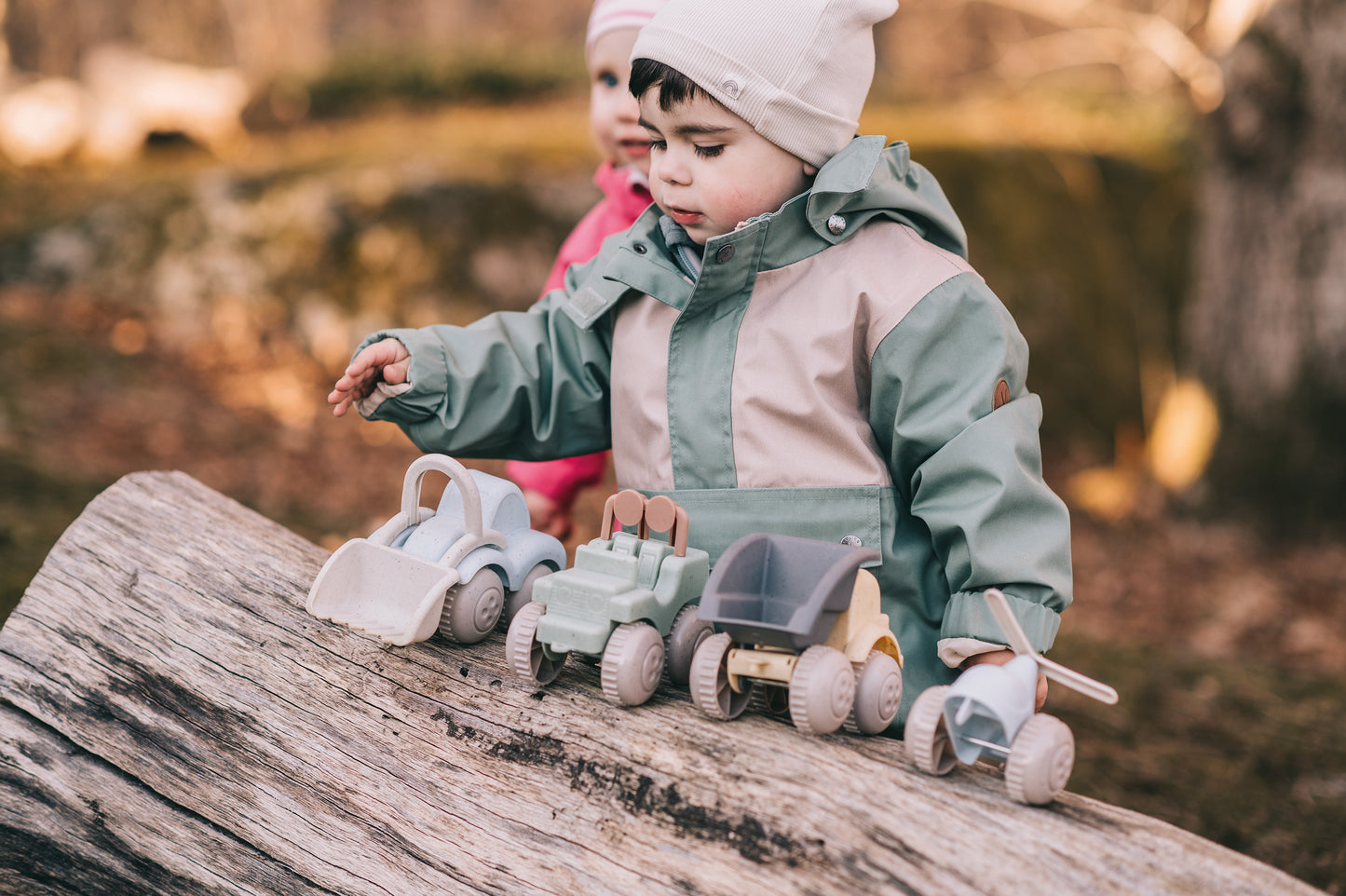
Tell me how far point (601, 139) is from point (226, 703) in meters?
1.84

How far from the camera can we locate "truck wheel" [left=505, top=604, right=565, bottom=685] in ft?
6.17

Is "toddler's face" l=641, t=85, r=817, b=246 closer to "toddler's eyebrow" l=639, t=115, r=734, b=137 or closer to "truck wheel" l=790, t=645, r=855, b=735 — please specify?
"toddler's eyebrow" l=639, t=115, r=734, b=137

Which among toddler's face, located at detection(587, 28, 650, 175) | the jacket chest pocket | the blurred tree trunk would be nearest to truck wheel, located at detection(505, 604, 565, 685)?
the jacket chest pocket

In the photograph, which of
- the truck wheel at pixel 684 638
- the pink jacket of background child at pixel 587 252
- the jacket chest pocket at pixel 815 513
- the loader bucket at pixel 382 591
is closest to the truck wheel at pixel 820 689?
the truck wheel at pixel 684 638

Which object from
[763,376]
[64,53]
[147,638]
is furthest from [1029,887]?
[64,53]

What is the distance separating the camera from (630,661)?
1.81 meters

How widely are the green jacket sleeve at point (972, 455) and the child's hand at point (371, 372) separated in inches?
37.8

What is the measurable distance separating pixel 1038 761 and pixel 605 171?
219cm

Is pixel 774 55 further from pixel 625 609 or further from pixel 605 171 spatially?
pixel 605 171

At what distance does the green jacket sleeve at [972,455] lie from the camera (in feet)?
6.22

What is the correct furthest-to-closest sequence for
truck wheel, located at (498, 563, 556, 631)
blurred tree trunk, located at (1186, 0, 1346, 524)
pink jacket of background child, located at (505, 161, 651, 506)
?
blurred tree trunk, located at (1186, 0, 1346, 524)
pink jacket of background child, located at (505, 161, 651, 506)
truck wheel, located at (498, 563, 556, 631)

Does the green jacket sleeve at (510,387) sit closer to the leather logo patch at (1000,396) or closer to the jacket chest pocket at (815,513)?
the jacket chest pocket at (815,513)

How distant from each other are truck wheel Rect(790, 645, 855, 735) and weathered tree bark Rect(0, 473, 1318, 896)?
9 cm

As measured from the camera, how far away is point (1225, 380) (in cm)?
616
